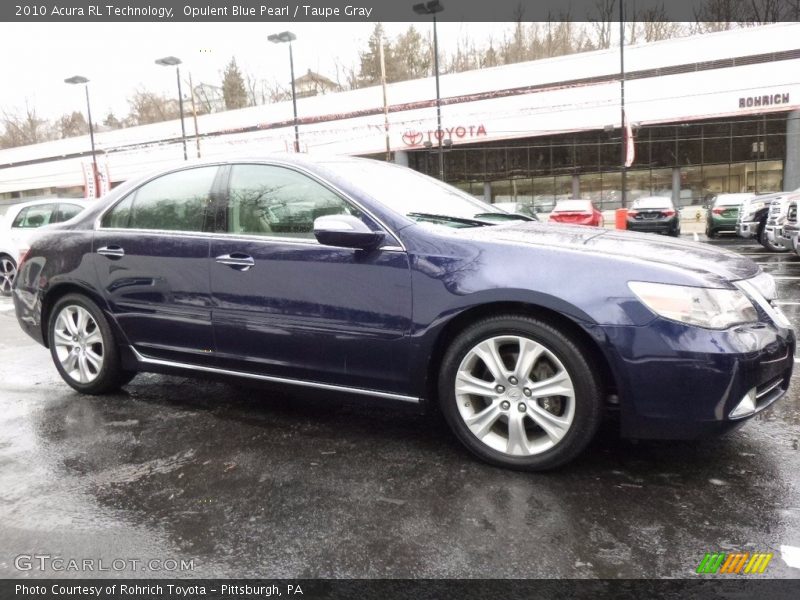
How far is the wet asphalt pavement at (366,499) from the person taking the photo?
2207 mm

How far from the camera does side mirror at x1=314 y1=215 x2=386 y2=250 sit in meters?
3.07

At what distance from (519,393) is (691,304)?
82cm

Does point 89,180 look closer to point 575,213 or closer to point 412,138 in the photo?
point 412,138

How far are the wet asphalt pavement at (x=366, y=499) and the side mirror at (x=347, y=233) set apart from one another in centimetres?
88

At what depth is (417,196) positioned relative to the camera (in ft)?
11.8

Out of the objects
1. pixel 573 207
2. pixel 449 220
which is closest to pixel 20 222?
pixel 449 220

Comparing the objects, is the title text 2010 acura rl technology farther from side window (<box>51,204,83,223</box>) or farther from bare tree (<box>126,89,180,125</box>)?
bare tree (<box>126,89,180,125</box>)

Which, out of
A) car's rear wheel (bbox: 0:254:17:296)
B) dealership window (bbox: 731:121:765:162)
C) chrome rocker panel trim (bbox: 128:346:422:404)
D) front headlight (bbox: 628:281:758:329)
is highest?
dealership window (bbox: 731:121:765:162)

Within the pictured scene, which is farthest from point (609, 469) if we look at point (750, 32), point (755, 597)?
point (750, 32)

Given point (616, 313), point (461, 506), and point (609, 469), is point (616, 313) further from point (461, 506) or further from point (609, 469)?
point (461, 506)

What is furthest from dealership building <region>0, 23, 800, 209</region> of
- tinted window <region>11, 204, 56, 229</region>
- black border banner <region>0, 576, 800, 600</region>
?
black border banner <region>0, 576, 800, 600</region>

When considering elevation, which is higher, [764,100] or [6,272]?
[764,100]

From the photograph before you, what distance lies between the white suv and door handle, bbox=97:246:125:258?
6796 millimetres

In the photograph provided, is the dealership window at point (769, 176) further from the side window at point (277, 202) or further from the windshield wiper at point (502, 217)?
the side window at point (277, 202)
